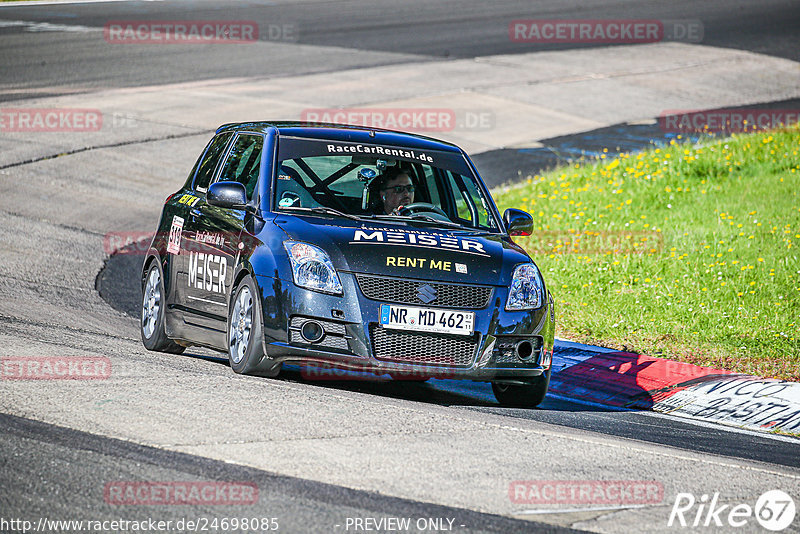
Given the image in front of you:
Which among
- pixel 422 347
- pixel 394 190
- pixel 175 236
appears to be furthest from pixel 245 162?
pixel 422 347

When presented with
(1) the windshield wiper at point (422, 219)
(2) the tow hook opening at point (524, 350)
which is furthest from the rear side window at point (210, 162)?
(2) the tow hook opening at point (524, 350)

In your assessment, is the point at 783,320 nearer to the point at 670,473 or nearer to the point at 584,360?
the point at 584,360

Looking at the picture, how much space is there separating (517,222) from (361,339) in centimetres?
193

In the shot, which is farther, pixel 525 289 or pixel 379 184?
pixel 379 184

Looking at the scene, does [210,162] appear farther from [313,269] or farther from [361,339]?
[361,339]

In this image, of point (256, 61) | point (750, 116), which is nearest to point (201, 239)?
point (750, 116)

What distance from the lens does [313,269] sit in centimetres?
741

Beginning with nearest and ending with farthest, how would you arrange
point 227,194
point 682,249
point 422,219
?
point 227,194 → point 422,219 → point 682,249

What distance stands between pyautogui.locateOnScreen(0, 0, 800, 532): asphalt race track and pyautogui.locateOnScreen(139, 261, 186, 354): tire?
0.58 feet

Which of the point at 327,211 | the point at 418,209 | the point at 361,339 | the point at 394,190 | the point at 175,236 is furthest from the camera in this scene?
the point at 175,236

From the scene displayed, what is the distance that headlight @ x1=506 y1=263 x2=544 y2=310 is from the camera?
25.3 feet

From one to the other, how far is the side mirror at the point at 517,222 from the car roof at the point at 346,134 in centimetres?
84

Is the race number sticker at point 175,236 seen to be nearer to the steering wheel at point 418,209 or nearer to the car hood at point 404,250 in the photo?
the car hood at point 404,250

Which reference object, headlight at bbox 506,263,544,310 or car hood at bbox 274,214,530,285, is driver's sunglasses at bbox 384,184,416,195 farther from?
headlight at bbox 506,263,544,310
